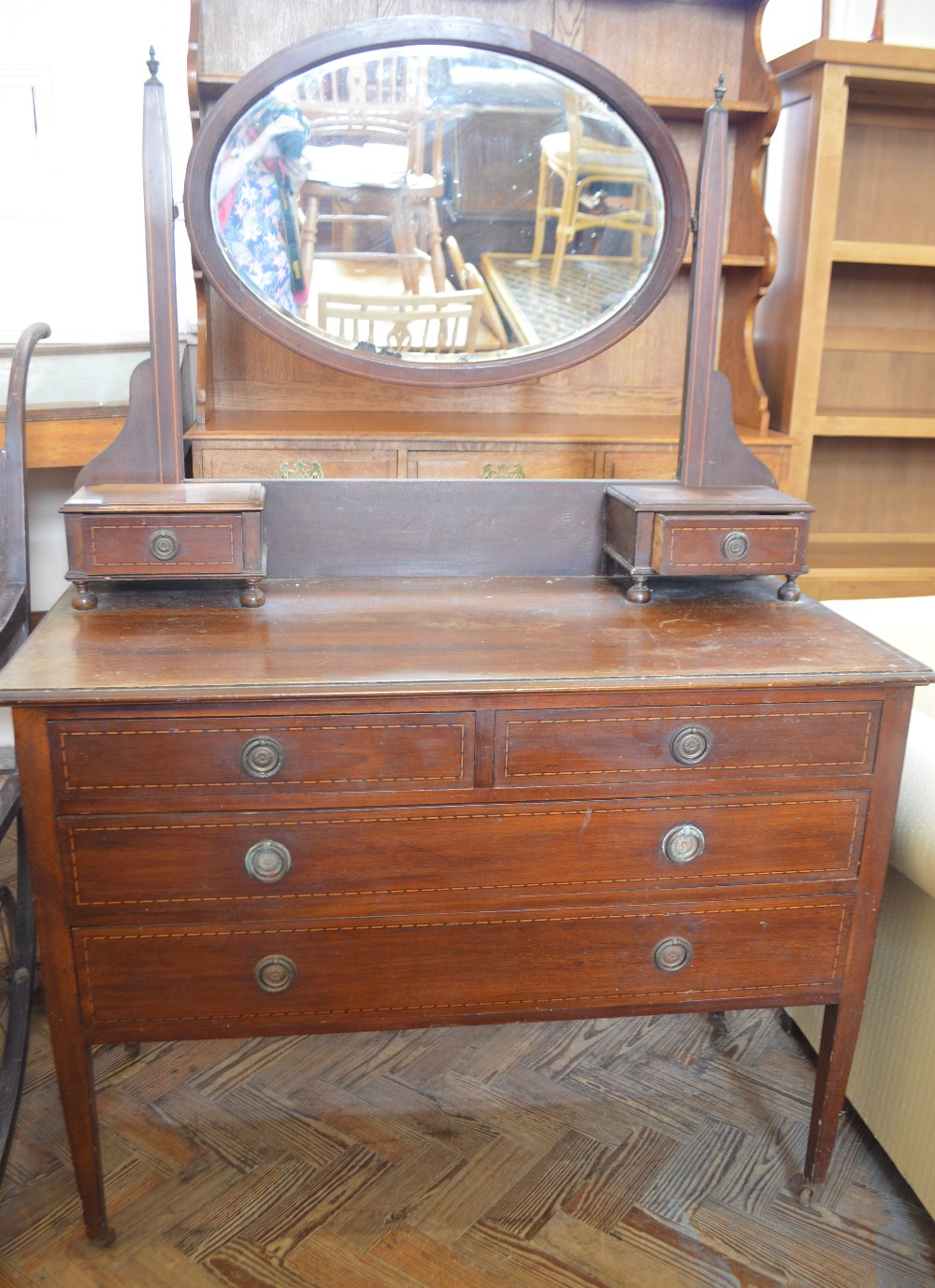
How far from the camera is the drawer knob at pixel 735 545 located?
173cm

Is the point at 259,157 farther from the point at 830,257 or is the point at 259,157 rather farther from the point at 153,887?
the point at 830,257

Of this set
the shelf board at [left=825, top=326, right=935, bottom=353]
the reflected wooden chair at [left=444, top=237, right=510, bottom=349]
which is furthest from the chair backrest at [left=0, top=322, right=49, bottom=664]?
the shelf board at [left=825, top=326, right=935, bottom=353]

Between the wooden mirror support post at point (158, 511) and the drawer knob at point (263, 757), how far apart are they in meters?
0.33

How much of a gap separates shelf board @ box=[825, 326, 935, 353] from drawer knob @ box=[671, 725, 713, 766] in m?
2.11

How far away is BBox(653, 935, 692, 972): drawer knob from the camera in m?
1.59

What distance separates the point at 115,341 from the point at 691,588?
1.49 meters

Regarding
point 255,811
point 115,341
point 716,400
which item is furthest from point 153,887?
point 115,341

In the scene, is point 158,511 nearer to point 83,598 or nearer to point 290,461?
point 83,598

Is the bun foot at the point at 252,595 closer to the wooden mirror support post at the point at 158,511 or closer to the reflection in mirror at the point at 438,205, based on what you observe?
the wooden mirror support post at the point at 158,511

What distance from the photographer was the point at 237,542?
1642 millimetres

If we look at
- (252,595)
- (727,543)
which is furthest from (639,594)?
(252,595)

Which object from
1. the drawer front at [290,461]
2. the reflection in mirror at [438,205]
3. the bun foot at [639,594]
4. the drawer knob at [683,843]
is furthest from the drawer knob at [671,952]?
the drawer front at [290,461]

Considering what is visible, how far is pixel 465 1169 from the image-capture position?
183 centimetres

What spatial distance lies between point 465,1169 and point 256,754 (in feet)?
2.91
